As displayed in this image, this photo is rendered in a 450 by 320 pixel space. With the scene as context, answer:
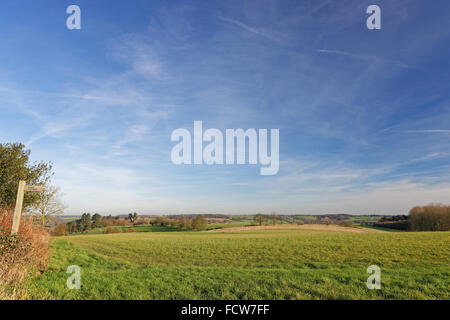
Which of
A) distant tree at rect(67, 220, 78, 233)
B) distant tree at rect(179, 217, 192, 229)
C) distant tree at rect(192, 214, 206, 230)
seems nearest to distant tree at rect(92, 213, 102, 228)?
distant tree at rect(67, 220, 78, 233)

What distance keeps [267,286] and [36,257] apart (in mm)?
11769

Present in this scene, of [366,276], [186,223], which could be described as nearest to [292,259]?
[366,276]

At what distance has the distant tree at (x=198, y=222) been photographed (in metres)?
77.3

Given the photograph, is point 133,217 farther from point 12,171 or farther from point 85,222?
point 12,171

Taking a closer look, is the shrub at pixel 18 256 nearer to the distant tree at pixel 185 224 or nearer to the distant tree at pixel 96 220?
the distant tree at pixel 185 224

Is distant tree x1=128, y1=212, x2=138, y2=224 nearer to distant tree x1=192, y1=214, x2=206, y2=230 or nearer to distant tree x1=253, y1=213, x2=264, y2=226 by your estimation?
distant tree x1=192, y1=214, x2=206, y2=230

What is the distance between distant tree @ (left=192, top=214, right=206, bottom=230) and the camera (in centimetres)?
7731

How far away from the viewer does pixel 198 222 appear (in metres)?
78.1

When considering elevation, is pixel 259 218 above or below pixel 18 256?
below

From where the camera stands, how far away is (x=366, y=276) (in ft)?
32.5

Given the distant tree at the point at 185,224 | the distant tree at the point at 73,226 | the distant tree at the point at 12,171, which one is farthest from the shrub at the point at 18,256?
the distant tree at the point at 73,226

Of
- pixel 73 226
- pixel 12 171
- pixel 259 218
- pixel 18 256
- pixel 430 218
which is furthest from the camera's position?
pixel 259 218

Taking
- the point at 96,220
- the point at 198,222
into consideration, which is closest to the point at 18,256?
the point at 198,222

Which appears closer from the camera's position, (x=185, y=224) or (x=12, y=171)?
(x=12, y=171)
